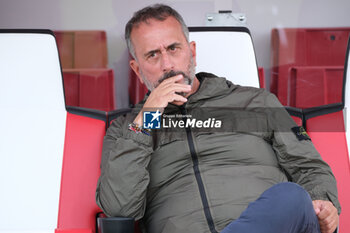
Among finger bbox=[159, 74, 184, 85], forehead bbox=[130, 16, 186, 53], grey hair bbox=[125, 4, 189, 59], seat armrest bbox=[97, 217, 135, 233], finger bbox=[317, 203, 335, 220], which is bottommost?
seat armrest bbox=[97, 217, 135, 233]

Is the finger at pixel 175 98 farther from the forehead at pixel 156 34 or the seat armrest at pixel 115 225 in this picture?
the seat armrest at pixel 115 225

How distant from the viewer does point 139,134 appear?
1.40 m

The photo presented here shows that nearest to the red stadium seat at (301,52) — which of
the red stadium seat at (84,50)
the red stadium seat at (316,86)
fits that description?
the red stadium seat at (316,86)

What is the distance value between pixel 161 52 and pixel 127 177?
45 centimetres

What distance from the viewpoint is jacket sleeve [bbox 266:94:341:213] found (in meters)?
1.37

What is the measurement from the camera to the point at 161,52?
1.53 metres

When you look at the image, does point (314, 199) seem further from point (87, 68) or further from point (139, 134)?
point (87, 68)

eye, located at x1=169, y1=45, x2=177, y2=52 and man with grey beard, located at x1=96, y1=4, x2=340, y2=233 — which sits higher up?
eye, located at x1=169, y1=45, x2=177, y2=52

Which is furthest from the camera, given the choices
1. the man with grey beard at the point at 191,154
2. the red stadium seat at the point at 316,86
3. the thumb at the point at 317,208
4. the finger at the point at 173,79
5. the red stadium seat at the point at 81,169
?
the red stadium seat at the point at 316,86

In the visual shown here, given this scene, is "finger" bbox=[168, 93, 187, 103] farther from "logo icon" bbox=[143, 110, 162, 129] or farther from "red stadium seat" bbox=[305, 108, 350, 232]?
"red stadium seat" bbox=[305, 108, 350, 232]

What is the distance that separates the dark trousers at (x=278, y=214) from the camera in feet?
3.48

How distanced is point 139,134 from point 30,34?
2.17 feet

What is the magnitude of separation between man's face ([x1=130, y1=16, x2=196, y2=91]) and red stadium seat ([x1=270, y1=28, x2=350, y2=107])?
4.36 ft

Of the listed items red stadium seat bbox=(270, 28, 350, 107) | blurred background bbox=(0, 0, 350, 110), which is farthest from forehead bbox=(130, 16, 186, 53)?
red stadium seat bbox=(270, 28, 350, 107)
